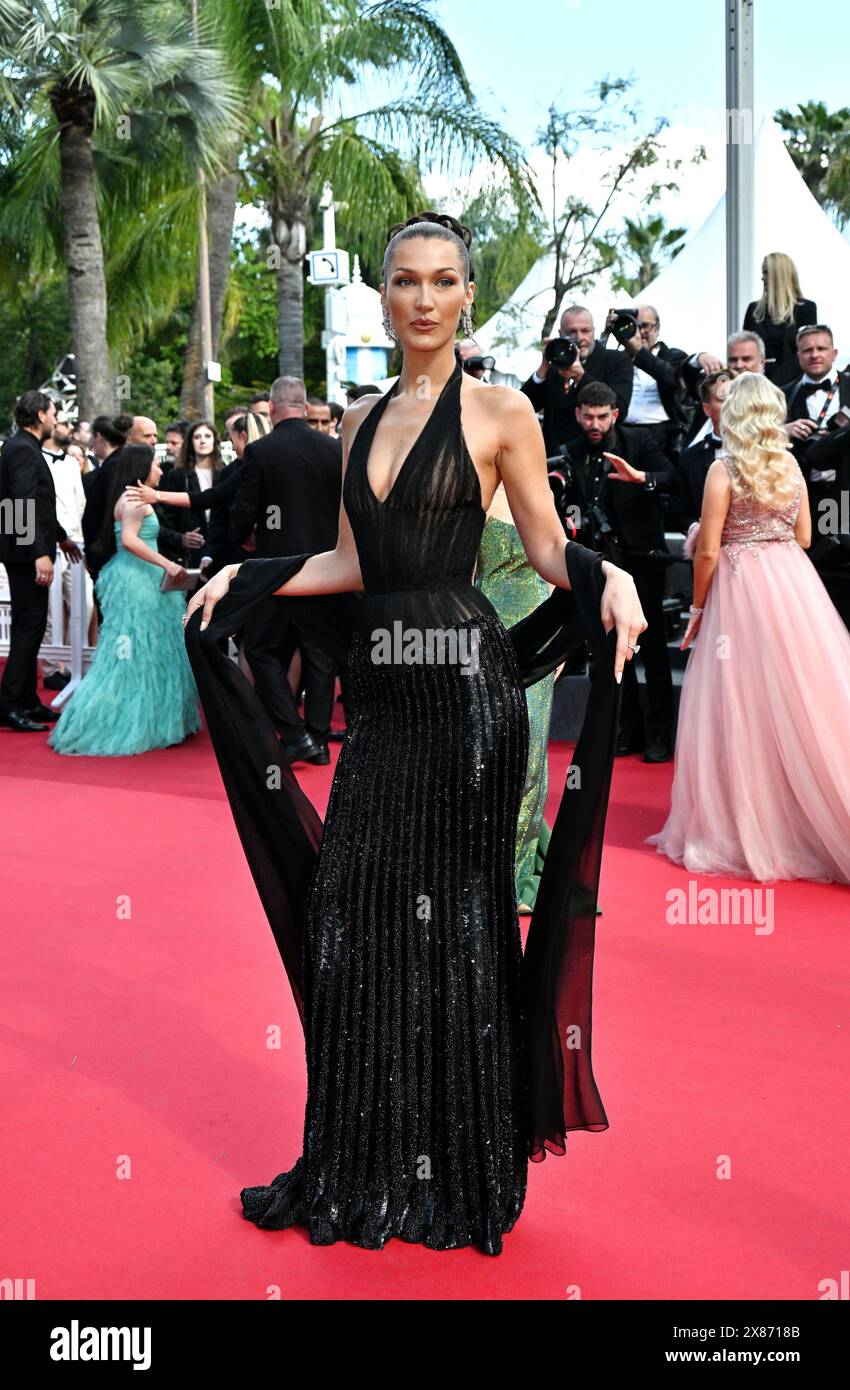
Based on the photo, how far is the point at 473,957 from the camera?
3.02 m

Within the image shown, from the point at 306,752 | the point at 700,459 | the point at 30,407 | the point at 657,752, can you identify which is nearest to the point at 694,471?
the point at 700,459

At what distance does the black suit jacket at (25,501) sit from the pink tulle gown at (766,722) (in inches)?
198

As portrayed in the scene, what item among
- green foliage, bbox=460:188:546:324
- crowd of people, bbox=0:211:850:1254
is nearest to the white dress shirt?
crowd of people, bbox=0:211:850:1254

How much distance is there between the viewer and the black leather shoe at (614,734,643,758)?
335 inches

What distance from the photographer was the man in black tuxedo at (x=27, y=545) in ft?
31.3

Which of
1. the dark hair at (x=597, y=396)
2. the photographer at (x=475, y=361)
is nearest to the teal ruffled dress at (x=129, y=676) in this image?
the photographer at (x=475, y=361)

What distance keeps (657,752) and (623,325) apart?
2.41 m

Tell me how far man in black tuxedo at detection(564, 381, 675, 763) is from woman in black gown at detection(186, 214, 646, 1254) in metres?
4.80

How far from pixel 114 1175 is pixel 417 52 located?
60.6 feet

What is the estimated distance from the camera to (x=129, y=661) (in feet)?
30.2

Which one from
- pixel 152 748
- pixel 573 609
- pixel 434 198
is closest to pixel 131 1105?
pixel 573 609

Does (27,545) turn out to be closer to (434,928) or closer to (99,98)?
(434,928)

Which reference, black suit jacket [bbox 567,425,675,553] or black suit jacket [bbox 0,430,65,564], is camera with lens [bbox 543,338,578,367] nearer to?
black suit jacket [bbox 567,425,675,553]

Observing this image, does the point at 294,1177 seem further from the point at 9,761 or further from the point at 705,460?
the point at 9,761
